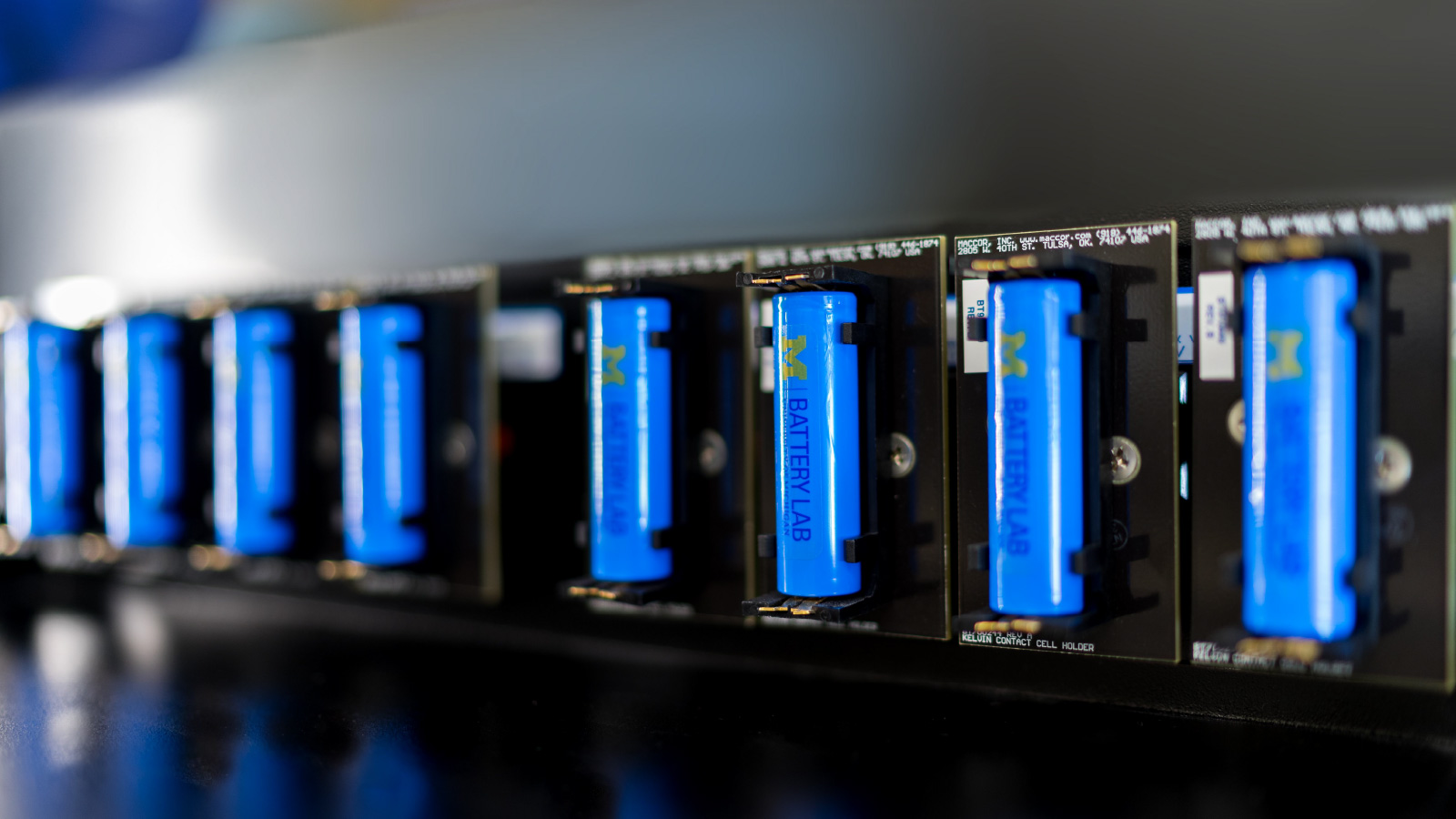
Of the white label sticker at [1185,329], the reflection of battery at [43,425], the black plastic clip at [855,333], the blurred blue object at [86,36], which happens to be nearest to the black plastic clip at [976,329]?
the black plastic clip at [855,333]

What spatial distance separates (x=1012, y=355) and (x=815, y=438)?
0.33 metres

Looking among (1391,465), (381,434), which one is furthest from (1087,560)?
(381,434)

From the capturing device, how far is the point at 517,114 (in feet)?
7.97

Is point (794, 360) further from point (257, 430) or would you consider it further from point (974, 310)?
point (257, 430)

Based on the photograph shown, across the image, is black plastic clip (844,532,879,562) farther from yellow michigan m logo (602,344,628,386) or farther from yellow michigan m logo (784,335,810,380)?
yellow michigan m logo (602,344,628,386)

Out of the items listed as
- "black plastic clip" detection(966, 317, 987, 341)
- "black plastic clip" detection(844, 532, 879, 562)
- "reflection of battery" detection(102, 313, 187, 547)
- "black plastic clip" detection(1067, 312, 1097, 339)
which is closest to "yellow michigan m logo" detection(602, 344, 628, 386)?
"black plastic clip" detection(844, 532, 879, 562)

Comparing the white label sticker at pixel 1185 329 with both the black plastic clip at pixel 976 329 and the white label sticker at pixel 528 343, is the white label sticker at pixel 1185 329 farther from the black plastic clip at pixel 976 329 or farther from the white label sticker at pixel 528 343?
the white label sticker at pixel 528 343

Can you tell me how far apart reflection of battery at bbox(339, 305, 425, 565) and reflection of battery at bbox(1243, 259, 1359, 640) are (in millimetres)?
1601

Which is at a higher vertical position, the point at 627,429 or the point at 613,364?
the point at 613,364

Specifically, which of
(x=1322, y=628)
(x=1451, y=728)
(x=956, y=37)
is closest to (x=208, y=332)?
(x=956, y=37)

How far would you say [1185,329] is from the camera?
167 cm

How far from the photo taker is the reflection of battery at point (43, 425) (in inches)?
107

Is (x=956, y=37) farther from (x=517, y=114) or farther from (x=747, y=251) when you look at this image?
(x=517, y=114)

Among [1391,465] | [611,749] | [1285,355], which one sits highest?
[1285,355]
